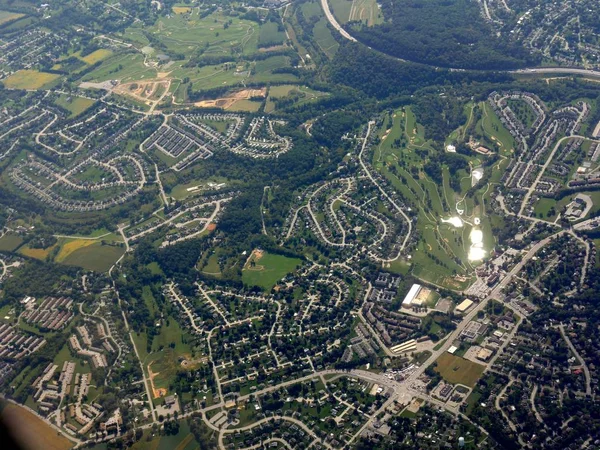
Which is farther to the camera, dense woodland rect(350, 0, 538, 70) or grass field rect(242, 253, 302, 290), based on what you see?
dense woodland rect(350, 0, 538, 70)

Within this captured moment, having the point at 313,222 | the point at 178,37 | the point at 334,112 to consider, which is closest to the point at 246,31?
the point at 178,37

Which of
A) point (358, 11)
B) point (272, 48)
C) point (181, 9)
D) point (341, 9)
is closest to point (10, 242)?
point (272, 48)

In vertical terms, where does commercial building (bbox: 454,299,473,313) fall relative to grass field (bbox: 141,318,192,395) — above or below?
above

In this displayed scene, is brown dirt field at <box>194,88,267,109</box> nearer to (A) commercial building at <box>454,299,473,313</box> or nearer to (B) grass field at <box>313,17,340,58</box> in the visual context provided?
(B) grass field at <box>313,17,340,58</box>

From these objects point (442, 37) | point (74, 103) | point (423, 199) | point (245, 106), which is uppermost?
point (442, 37)

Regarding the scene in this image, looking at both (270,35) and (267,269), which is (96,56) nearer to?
(270,35)

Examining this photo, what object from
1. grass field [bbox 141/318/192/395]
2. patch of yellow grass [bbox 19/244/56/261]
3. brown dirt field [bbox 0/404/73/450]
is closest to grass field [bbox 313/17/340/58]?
patch of yellow grass [bbox 19/244/56/261]

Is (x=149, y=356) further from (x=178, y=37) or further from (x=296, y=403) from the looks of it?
(x=178, y=37)

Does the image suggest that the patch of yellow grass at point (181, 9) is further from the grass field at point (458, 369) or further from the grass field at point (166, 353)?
the grass field at point (458, 369)
